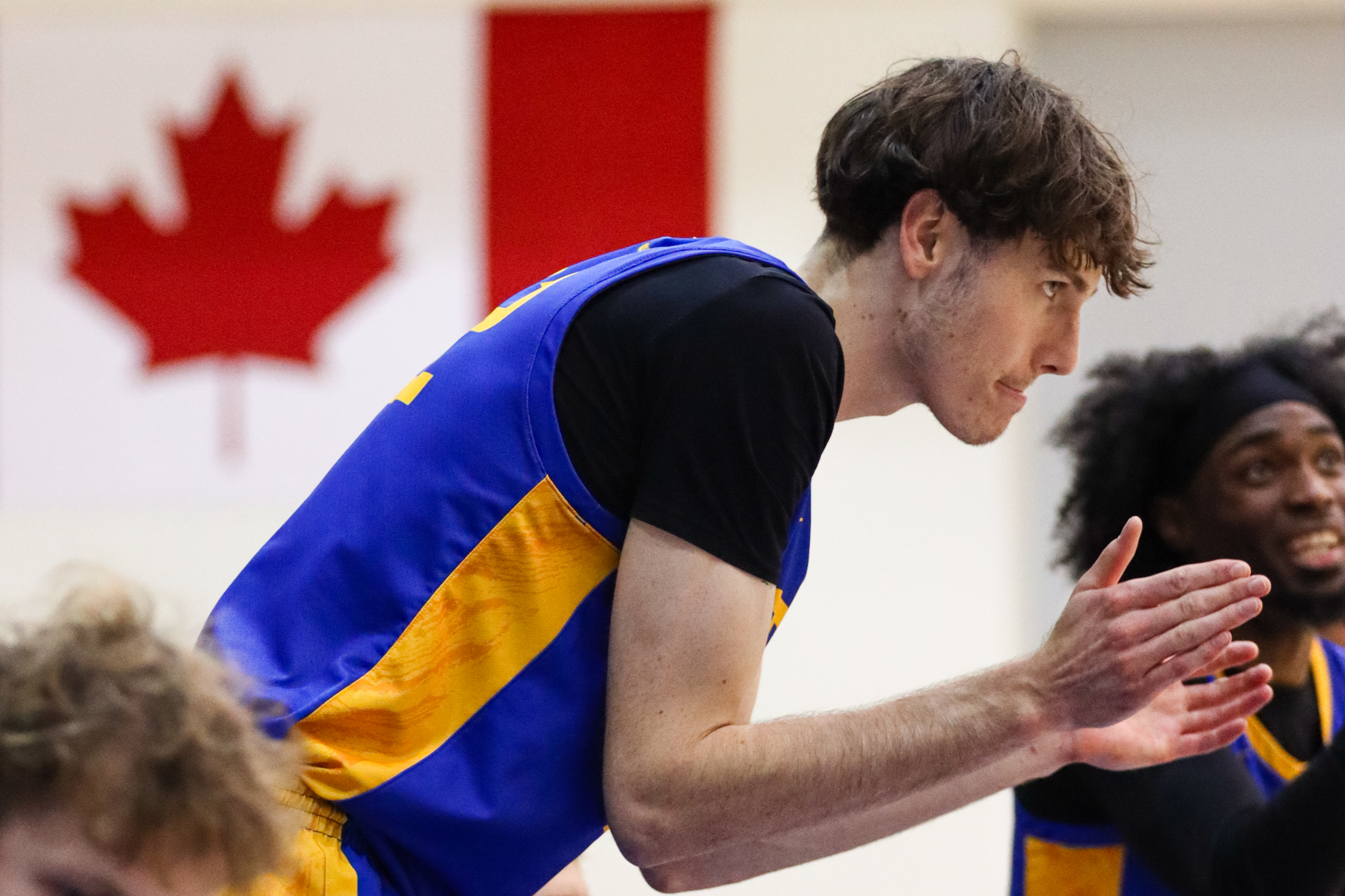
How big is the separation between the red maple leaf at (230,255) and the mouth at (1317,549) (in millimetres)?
2206

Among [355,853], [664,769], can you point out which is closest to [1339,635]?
[664,769]

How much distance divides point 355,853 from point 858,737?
0.39 m

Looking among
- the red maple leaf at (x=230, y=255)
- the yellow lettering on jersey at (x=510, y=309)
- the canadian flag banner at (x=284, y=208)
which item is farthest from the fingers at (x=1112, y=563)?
the red maple leaf at (x=230, y=255)

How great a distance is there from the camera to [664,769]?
1023 mm

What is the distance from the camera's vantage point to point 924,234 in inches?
50.8

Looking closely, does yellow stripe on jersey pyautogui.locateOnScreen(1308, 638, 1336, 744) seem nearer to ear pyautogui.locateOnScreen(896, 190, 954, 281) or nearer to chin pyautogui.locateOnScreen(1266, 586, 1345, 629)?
chin pyautogui.locateOnScreen(1266, 586, 1345, 629)

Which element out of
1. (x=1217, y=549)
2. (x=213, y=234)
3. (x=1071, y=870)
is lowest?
(x=1071, y=870)

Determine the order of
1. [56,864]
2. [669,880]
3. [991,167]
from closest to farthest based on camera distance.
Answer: [56,864], [991,167], [669,880]

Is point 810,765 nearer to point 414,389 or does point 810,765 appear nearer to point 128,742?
point 414,389

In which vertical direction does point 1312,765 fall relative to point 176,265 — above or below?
below

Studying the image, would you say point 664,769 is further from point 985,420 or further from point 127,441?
point 127,441

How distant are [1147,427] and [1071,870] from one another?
602mm

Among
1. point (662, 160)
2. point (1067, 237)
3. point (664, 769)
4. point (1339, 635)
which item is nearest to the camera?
point (664, 769)

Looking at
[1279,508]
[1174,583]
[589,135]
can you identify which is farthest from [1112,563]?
[589,135]
